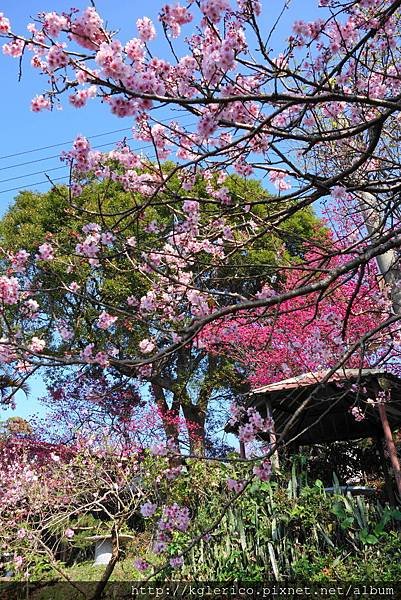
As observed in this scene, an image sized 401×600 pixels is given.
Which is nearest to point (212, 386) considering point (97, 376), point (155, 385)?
point (155, 385)

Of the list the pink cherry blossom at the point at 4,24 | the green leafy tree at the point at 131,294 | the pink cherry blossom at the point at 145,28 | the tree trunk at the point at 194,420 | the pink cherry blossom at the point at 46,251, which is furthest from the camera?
the tree trunk at the point at 194,420

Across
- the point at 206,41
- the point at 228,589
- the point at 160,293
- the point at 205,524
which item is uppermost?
the point at 206,41

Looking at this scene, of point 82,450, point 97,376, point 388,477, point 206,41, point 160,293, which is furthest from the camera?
point 97,376

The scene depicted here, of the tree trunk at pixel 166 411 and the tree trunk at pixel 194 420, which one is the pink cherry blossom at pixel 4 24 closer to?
the tree trunk at pixel 166 411

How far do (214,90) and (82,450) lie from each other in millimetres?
6082

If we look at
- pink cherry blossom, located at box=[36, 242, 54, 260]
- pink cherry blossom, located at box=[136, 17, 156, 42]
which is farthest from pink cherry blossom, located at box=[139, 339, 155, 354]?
→ pink cherry blossom, located at box=[136, 17, 156, 42]

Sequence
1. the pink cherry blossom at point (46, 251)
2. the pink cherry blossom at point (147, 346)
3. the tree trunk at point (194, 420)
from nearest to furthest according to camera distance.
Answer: the pink cherry blossom at point (46, 251), the pink cherry blossom at point (147, 346), the tree trunk at point (194, 420)

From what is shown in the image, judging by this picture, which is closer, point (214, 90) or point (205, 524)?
point (214, 90)

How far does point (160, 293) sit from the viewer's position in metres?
3.98

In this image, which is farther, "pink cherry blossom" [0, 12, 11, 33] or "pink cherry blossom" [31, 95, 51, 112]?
"pink cherry blossom" [31, 95, 51, 112]

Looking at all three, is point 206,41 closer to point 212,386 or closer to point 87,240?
point 87,240

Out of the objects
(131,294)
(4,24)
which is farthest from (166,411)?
(4,24)

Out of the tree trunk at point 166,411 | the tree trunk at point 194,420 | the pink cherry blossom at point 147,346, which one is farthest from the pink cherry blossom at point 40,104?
the tree trunk at point 194,420

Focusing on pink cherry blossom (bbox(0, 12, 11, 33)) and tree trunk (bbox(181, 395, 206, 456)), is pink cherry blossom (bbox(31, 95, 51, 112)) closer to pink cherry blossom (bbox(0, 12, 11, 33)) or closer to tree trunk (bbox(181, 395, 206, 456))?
pink cherry blossom (bbox(0, 12, 11, 33))
